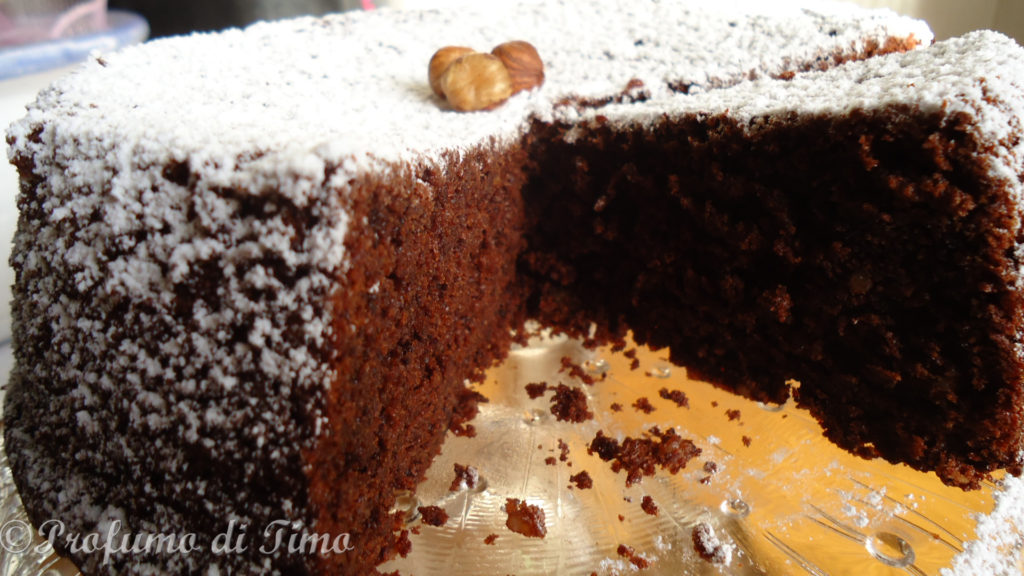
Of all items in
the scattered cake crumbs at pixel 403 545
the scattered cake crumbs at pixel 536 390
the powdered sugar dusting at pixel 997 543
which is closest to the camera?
the powdered sugar dusting at pixel 997 543

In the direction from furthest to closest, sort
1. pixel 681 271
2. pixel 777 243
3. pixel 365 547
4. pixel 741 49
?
pixel 741 49 < pixel 681 271 < pixel 777 243 < pixel 365 547

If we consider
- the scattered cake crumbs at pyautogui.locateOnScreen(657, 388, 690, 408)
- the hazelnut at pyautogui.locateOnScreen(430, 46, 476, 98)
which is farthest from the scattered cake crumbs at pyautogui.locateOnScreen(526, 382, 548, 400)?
the hazelnut at pyautogui.locateOnScreen(430, 46, 476, 98)

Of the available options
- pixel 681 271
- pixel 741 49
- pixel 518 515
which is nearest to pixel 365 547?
pixel 518 515

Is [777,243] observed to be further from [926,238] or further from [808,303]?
[926,238]

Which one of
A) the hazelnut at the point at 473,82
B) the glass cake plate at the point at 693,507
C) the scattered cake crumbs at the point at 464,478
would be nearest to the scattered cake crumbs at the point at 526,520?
the glass cake plate at the point at 693,507

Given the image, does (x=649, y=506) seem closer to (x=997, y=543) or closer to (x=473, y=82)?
(x=997, y=543)

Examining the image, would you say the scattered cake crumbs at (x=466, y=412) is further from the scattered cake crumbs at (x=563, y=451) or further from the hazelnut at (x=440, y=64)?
the hazelnut at (x=440, y=64)

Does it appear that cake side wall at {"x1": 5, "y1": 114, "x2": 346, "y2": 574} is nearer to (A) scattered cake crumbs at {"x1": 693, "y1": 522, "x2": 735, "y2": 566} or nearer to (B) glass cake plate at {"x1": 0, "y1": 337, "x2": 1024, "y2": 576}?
(B) glass cake plate at {"x1": 0, "y1": 337, "x2": 1024, "y2": 576}
